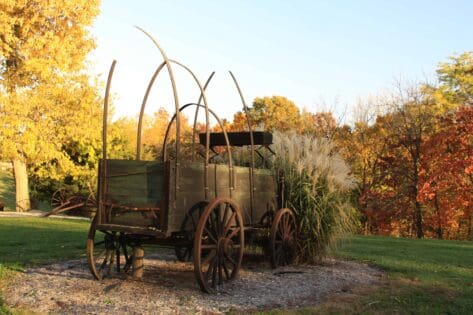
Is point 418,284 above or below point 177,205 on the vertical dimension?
below

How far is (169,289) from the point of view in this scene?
5.64 metres

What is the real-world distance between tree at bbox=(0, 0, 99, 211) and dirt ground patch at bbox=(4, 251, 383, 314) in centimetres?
1262

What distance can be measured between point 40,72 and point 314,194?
14.8m

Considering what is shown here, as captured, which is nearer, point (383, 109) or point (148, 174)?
point (148, 174)

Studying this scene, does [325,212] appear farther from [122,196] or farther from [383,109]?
[383,109]

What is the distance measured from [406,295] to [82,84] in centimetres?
1719

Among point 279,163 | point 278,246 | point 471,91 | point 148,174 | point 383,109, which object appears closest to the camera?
point 148,174

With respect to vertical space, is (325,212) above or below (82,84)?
below

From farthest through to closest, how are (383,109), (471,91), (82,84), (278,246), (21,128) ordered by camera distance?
(471,91), (383,109), (82,84), (21,128), (278,246)

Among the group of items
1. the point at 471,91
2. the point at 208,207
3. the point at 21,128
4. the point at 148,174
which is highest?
the point at 471,91

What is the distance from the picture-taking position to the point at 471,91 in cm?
3075

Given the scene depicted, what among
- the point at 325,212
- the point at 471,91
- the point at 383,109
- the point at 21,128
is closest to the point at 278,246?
the point at 325,212

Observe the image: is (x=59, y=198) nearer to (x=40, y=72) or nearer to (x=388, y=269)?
(x=40, y=72)

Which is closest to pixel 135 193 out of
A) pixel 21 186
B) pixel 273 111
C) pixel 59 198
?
pixel 59 198
